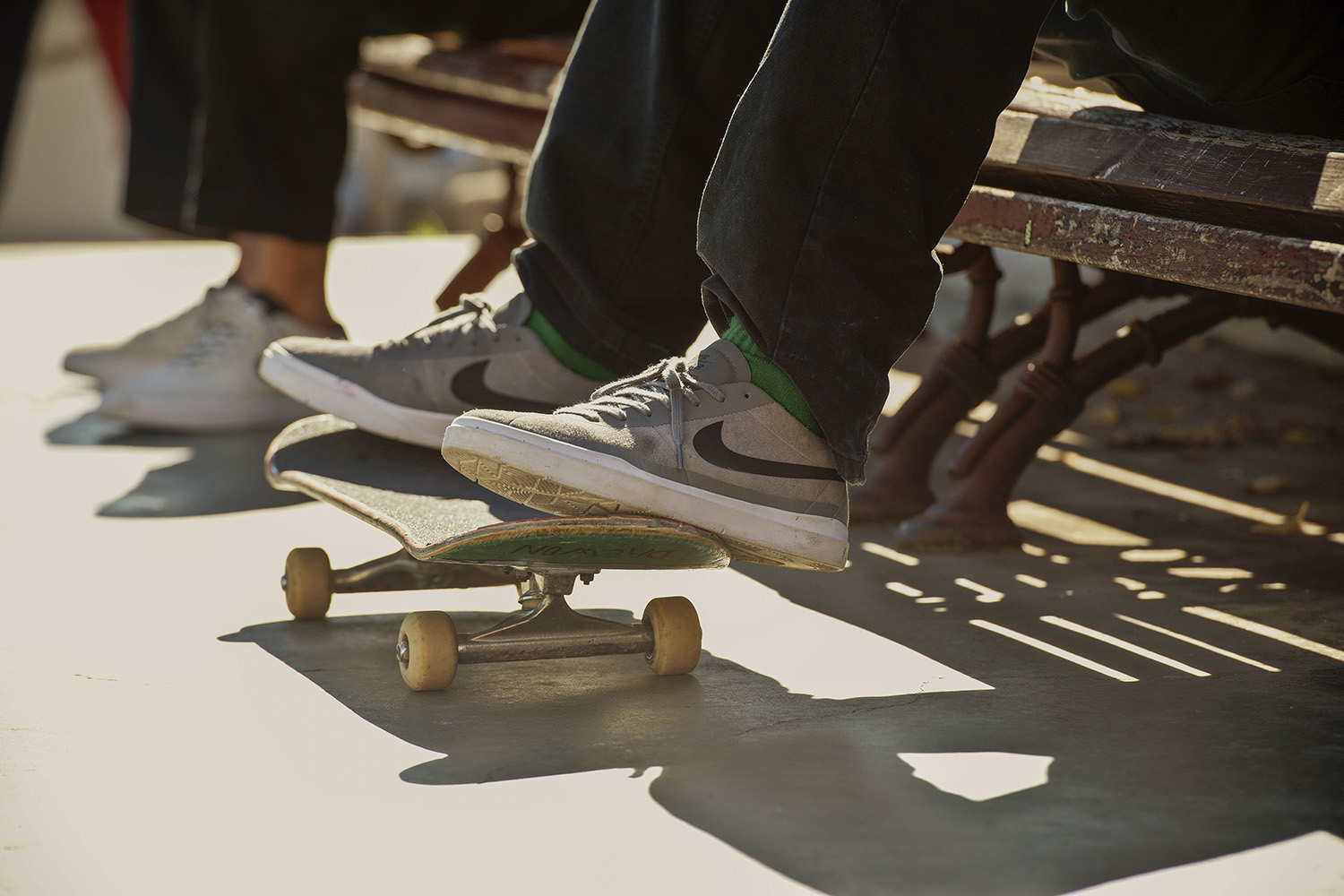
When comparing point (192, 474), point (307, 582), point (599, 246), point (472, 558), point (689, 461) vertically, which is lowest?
point (192, 474)

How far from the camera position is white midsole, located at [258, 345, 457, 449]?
1578mm

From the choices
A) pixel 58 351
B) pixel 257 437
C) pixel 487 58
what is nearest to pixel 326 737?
pixel 257 437

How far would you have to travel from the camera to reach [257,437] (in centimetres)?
243

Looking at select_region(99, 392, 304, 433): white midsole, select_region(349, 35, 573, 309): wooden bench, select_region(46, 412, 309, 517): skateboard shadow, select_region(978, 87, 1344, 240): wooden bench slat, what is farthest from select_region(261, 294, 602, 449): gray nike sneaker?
select_region(349, 35, 573, 309): wooden bench

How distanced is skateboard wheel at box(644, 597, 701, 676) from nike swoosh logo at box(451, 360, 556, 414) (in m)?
0.35

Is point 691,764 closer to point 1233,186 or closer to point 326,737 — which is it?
point 326,737

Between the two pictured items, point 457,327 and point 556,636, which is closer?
point 556,636

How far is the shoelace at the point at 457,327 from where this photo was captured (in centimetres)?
162

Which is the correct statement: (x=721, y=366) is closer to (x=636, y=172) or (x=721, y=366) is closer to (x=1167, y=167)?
(x=636, y=172)

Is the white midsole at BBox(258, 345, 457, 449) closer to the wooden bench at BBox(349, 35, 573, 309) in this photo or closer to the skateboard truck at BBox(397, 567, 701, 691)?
the skateboard truck at BBox(397, 567, 701, 691)

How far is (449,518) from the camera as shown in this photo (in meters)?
1.36

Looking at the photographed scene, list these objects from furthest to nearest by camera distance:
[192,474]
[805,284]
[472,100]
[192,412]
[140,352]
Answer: [472,100]
[140,352]
[192,412]
[192,474]
[805,284]

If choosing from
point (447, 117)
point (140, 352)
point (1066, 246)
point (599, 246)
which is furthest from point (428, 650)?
point (447, 117)

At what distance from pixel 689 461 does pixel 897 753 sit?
33 cm
